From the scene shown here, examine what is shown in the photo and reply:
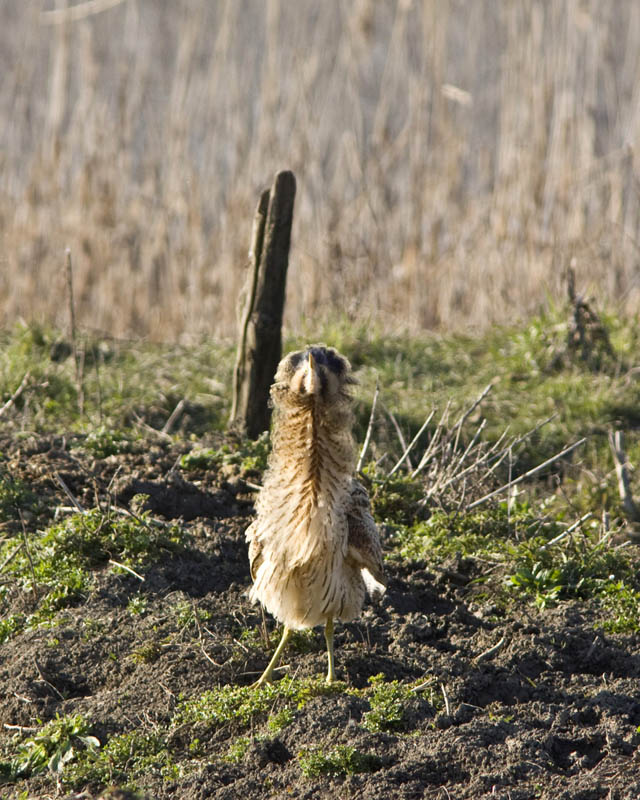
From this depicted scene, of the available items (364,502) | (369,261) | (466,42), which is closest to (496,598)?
(364,502)

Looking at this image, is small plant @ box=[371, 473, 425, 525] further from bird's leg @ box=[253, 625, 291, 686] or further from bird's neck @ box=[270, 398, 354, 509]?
bird's neck @ box=[270, 398, 354, 509]

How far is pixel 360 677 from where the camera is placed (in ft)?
13.7

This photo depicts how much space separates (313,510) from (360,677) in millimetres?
808

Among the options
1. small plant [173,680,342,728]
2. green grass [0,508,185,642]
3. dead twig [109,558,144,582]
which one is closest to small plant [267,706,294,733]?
small plant [173,680,342,728]

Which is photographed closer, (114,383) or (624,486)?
(624,486)

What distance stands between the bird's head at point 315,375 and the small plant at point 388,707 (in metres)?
1.17

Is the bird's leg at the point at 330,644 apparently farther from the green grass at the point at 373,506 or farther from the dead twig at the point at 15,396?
the dead twig at the point at 15,396

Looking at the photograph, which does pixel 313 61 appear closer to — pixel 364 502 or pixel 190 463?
pixel 190 463

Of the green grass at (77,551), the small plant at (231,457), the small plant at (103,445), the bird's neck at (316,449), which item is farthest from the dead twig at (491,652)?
the small plant at (103,445)

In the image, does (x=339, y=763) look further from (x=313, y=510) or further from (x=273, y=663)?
(x=313, y=510)

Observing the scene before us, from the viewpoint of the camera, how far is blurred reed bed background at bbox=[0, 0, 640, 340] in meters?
9.33

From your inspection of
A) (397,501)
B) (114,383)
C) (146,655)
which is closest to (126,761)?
(146,655)

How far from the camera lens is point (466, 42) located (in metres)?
10.0

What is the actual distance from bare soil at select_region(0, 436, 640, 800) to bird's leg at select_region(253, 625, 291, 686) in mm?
114
